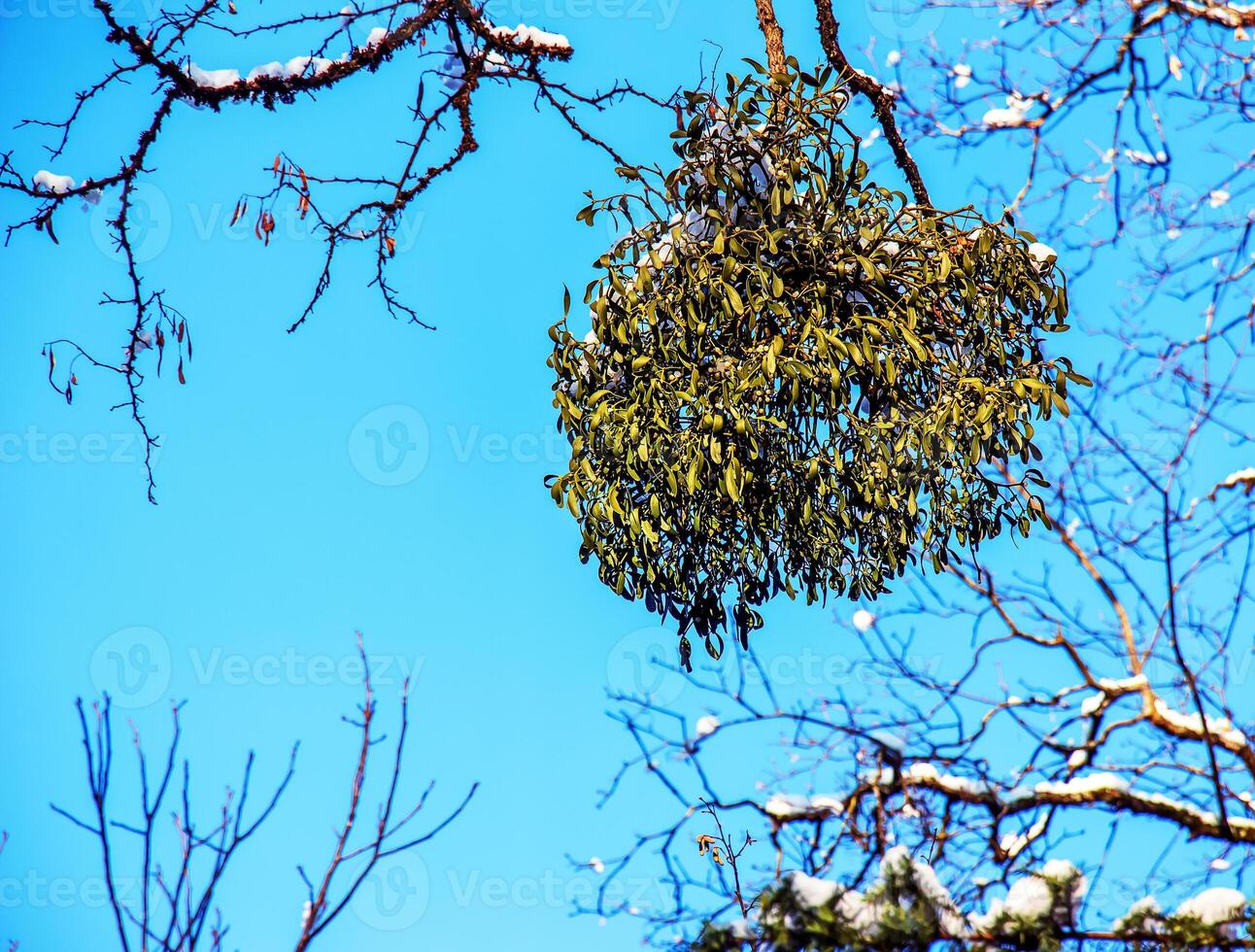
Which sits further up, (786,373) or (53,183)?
(53,183)

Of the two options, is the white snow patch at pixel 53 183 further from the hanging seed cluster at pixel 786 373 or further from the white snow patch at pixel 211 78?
the hanging seed cluster at pixel 786 373

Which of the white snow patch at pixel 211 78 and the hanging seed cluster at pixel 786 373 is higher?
the white snow patch at pixel 211 78

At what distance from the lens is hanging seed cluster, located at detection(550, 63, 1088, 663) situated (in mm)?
3387

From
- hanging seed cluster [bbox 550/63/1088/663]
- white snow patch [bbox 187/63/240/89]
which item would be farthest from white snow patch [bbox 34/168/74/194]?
hanging seed cluster [bbox 550/63/1088/663]

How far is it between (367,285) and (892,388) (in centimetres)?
192

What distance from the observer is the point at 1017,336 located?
3611 millimetres

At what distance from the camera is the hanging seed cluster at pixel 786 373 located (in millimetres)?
3387

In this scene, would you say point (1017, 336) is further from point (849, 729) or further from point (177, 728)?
point (177, 728)

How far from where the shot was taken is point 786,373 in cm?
335

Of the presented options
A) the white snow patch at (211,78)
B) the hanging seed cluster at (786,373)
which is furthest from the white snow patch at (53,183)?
the hanging seed cluster at (786,373)

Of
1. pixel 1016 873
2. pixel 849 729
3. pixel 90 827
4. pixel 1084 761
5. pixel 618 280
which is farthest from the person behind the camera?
pixel 618 280

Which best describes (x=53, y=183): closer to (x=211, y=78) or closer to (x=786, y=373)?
(x=211, y=78)

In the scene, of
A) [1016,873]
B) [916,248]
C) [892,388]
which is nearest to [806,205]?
[916,248]

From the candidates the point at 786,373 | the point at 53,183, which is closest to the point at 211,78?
the point at 53,183
